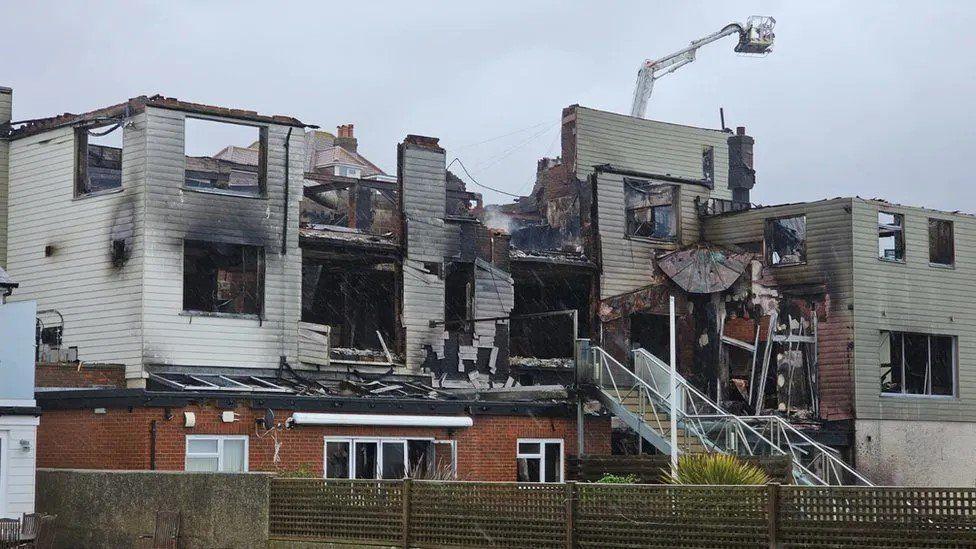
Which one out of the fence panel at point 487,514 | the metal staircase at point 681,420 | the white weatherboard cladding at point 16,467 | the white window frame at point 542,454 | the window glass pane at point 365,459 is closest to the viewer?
the fence panel at point 487,514

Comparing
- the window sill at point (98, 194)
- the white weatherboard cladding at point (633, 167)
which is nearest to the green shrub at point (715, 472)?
the window sill at point (98, 194)

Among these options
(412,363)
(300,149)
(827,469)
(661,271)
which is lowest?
(827,469)

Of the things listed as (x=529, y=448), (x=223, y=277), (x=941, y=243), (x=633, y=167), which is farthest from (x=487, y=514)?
(x=633, y=167)

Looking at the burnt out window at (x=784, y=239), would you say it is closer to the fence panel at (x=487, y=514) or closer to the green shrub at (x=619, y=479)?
the green shrub at (x=619, y=479)

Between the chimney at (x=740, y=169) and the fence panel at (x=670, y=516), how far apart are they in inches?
1288

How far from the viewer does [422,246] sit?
3653 cm

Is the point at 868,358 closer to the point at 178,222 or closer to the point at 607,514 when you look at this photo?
the point at 178,222

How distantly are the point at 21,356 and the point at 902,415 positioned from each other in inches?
959

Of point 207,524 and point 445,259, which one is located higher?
point 445,259

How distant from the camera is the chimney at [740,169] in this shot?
1951 inches

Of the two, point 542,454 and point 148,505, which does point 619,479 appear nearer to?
point 542,454

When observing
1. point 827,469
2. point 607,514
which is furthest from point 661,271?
point 607,514

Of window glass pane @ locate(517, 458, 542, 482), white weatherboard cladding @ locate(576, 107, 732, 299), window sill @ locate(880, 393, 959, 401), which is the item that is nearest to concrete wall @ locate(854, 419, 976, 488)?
window sill @ locate(880, 393, 959, 401)

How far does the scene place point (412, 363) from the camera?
1412 inches
